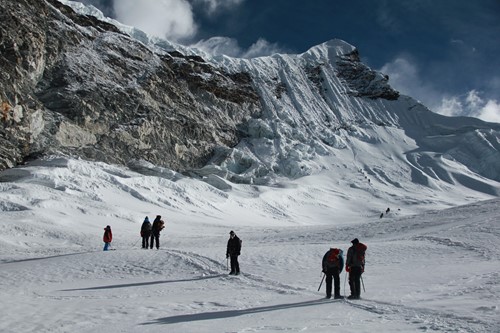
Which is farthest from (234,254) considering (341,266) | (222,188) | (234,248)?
(222,188)

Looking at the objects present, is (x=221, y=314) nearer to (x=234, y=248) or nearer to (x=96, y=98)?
(x=234, y=248)

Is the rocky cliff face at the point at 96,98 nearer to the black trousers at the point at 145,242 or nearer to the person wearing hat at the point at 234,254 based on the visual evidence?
the black trousers at the point at 145,242

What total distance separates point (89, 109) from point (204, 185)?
1071 inches

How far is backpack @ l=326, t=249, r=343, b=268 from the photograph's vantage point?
39.4ft

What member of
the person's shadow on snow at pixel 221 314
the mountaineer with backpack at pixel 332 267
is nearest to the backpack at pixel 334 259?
the mountaineer with backpack at pixel 332 267

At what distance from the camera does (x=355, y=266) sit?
12.0m

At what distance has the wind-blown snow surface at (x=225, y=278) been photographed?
9289 millimetres

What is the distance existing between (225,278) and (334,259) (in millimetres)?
4368

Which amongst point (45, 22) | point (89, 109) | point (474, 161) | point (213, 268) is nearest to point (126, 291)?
point (213, 268)

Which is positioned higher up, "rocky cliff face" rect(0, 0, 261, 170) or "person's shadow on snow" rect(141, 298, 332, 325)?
"rocky cliff face" rect(0, 0, 261, 170)

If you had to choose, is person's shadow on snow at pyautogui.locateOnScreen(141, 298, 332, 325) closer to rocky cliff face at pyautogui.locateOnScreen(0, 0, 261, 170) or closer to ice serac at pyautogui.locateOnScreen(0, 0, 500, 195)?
rocky cliff face at pyautogui.locateOnScreen(0, 0, 261, 170)

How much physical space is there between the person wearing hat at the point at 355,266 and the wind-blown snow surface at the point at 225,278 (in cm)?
34

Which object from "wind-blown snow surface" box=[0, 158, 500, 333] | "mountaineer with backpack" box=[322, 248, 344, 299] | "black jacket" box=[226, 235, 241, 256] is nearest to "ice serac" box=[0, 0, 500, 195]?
"wind-blown snow surface" box=[0, 158, 500, 333]

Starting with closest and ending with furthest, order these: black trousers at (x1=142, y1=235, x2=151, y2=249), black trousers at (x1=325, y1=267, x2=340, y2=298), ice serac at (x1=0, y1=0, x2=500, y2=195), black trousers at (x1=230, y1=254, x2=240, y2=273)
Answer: black trousers at (x1=325, y1=267, x2=340, y2=298)
black trousers at (x1=230, y1=254, x2=240, y2=273)
black trousers at (x1=142, y1=235, x2=151, y2=249)
ice serac at (x1=0, y1=0, x2=500, y2=195)
